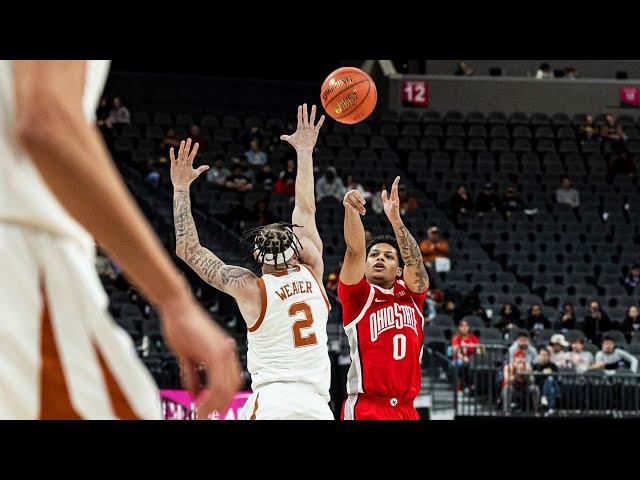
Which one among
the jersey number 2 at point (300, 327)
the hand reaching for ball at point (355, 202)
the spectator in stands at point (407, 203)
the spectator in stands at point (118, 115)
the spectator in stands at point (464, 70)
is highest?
the spectator in stands at point (464, 70)

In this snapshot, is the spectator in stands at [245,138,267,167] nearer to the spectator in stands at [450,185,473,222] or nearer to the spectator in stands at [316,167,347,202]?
the spectator in stands at [316,167,347,202]

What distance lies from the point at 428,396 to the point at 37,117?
11.4 m

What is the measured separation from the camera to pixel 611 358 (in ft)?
45.2

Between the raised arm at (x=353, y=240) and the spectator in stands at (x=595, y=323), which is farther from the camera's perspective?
the spectator in stands at (x=595, y=323)

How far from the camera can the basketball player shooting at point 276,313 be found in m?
5.49

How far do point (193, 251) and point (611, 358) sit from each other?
9.33m

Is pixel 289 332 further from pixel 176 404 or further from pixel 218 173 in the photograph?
pixel 218 173

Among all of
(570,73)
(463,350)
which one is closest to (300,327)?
(463,350)

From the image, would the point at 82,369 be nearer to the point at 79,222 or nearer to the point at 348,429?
the point at 79,222

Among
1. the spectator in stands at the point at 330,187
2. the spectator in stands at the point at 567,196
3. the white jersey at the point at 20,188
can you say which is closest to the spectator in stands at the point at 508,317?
the spectator in stands at the point at 330,187

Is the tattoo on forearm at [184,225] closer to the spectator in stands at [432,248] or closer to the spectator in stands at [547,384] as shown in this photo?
the spectator in stands at [547,384]

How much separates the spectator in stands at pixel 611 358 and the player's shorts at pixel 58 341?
1256cm

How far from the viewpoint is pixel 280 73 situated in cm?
2350
